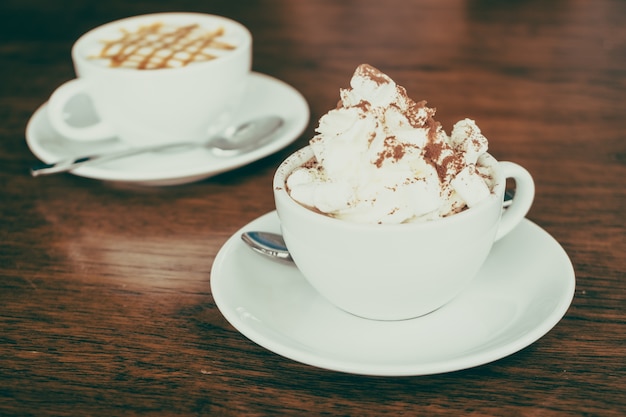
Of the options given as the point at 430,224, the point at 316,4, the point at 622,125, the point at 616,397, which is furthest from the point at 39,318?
the point at 316,4

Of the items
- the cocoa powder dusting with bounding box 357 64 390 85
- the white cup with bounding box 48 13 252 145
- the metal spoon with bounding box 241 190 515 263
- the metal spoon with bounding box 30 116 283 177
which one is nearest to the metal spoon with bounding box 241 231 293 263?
the metal spoon with bounding box 241 190 515 263

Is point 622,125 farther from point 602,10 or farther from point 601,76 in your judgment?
point 602,10

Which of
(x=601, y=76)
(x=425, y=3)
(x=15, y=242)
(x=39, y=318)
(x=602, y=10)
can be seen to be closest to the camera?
(x=39, y=318)

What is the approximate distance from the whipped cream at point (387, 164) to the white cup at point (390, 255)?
2 cm

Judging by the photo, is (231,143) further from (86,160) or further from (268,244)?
(268,244)

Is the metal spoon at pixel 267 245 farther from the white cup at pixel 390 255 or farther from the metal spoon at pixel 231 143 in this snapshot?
the metal spoon at pixel 231 143

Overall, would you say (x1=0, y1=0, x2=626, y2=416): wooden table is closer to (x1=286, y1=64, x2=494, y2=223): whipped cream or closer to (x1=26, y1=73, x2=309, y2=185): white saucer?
(x1=26, y1=73, x2=309, y2=185): white saucer

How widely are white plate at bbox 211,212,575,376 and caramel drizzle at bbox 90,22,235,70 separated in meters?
0.55

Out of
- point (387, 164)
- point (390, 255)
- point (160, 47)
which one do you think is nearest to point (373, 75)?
point (387, 164)

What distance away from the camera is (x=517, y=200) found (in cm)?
86

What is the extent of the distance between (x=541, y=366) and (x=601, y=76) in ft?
3.37

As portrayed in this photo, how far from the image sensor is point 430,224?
27.9 inches

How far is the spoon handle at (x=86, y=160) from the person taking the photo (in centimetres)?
114

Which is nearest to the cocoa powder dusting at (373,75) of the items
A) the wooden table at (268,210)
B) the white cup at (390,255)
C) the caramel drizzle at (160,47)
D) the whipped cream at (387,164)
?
the whipped cream at (387,164)
